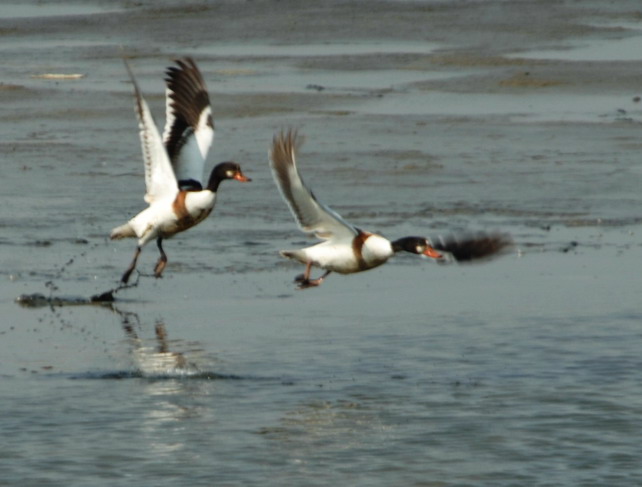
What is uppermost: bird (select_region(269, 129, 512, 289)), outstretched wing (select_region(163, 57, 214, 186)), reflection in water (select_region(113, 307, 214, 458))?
outstretched wing (select_region(163, 57, 214, 186))

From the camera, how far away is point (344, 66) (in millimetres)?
23812

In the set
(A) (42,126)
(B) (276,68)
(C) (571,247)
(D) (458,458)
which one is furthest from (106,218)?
(B) (276,68)

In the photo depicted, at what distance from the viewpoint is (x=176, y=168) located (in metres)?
11.7

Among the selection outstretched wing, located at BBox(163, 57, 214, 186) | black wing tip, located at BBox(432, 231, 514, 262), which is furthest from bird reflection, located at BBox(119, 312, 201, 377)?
outstretched wing, located at BBox(163, 57, 214, 186)

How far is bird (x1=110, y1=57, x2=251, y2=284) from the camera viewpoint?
35.1ft

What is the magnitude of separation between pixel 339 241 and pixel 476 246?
1.11m

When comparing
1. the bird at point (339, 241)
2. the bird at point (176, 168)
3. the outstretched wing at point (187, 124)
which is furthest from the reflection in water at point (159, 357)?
the outstretched wing at point (187, 124)

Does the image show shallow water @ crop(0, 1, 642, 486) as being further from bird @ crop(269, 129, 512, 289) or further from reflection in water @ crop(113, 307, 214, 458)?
bird @ crop(269, 129, 512, 289)

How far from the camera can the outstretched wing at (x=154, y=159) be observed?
10359mm

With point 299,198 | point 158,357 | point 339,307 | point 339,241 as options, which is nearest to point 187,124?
point 339,307

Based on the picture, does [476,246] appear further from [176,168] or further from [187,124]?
[187,124]

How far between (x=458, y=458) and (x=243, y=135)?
1034 cm

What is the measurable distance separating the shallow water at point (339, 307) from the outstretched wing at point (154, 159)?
2.33 feet

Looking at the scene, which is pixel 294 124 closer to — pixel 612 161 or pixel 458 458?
pixel 612 161
